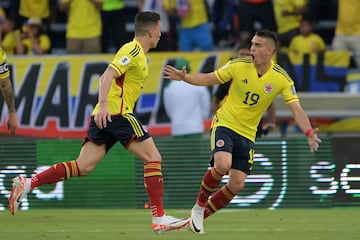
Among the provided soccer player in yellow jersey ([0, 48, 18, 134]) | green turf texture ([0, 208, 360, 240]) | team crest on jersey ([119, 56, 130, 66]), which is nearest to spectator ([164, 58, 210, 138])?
green turf texture ([0, 208, 360, 240])

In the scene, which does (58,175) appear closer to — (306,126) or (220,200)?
(220,200)

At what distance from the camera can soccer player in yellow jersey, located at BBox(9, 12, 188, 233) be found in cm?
1090

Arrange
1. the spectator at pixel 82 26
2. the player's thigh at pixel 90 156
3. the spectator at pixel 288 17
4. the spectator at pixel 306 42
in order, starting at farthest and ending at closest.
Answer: the spectator at pixel 288 17 < the spectator at pixel 82 26 < the spectator at pixel 306 42 < the player's thigh at pixel 90 156

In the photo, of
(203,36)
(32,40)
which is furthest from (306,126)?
(32,40)

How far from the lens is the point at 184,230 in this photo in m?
12.2

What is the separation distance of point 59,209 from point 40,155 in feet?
2.96

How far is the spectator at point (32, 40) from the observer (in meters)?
19.5

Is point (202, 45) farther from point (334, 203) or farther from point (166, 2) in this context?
point (334, 203)

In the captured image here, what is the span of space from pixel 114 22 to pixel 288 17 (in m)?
3.17

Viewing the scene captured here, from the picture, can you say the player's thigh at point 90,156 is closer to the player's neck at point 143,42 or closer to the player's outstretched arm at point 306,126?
the player's neck at point 143,42

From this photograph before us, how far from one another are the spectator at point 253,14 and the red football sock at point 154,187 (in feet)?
27.9

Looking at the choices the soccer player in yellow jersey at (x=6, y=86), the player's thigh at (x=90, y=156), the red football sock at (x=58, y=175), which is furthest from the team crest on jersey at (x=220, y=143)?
the soccer player in yellow jersey at (x=6, y=86)

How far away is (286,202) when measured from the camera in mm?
15391

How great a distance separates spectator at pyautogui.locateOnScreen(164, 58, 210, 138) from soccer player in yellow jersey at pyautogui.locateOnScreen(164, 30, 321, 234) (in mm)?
4720
